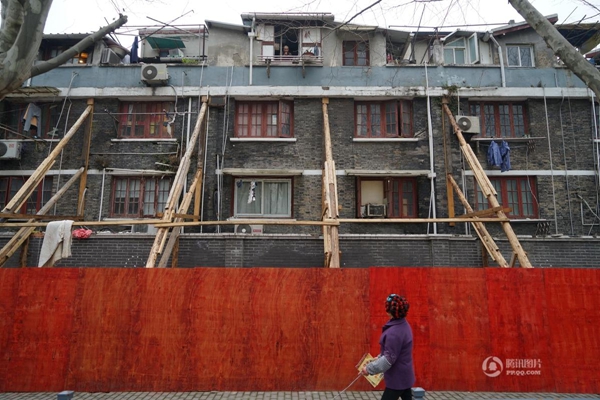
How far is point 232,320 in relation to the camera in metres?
7.40

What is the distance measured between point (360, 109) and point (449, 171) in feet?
13.1

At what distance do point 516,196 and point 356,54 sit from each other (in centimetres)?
814

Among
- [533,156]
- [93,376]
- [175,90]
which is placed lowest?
[93,376]

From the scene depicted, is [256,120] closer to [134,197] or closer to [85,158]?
[134,197]

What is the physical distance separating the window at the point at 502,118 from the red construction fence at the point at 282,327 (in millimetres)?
8940

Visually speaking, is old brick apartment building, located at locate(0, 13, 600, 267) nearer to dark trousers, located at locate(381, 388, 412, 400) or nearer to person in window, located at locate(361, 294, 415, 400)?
person in window, located at locate(361, 294, 415, 400)

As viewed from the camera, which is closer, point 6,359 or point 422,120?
point 6,359

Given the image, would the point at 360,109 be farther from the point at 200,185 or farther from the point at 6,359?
the point at 6,359

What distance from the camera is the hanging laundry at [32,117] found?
14475mm

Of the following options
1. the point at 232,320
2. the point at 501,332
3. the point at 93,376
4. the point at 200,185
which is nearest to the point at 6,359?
the point at 93,376

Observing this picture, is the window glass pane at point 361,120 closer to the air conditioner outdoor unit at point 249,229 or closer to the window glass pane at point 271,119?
the window glass pane at point 271,119

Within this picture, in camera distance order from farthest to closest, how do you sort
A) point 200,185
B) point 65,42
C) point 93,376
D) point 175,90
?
1. point 65,42
2. point 175,90
3. point 200,185
4. point 93,376

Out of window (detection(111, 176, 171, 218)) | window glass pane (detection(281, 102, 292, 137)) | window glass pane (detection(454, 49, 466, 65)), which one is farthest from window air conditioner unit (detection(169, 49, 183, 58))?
window glass pane (detection(454, 49, 466, 65))

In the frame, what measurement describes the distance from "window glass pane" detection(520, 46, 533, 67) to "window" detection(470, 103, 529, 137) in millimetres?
1977
